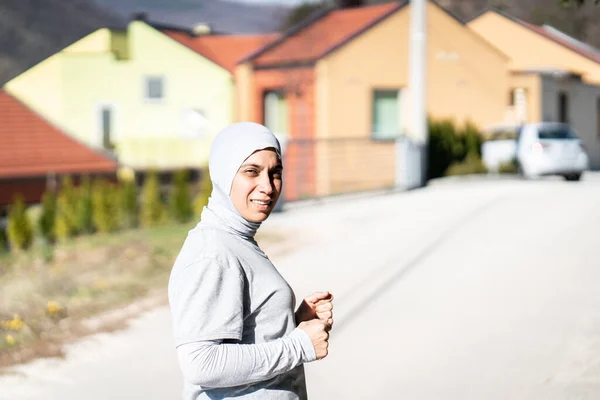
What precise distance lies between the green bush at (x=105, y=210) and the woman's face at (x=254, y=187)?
17131 millimetres

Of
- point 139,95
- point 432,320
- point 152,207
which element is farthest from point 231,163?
point 139,95

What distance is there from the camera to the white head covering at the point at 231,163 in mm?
2871

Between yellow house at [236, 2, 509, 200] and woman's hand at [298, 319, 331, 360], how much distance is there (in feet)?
77.5

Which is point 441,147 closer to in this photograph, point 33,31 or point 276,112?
point 276,112

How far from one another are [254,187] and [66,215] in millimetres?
17570

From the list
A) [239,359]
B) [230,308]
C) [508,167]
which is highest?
[230,308]

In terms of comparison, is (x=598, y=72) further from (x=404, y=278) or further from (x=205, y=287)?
(x=205, y=287)

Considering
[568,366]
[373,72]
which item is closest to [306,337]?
[568,366]

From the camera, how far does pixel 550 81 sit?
32.5 metres

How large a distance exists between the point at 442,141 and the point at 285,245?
13322mm

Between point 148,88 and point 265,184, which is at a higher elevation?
point 148,88

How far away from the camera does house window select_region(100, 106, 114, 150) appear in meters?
40.3

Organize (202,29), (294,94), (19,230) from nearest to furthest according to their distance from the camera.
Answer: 1. (19,230)
2. (294,94)
3. (202,29)

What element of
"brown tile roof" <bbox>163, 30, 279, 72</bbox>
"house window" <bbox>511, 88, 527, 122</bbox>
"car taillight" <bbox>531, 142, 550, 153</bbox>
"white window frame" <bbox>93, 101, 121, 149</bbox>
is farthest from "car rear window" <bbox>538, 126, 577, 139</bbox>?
"white window frame" <bbox>93, 101, 121, 149</bbox>
